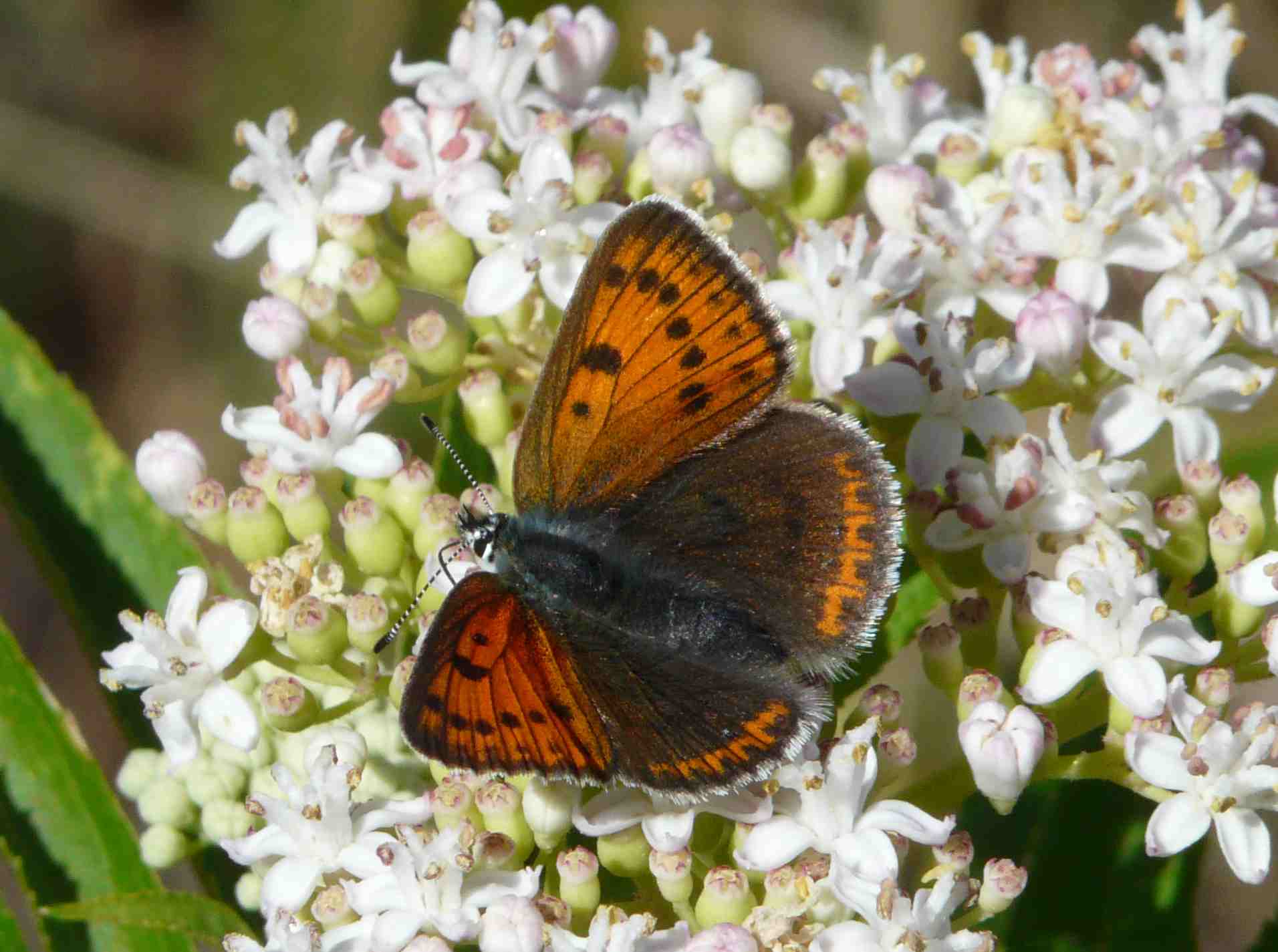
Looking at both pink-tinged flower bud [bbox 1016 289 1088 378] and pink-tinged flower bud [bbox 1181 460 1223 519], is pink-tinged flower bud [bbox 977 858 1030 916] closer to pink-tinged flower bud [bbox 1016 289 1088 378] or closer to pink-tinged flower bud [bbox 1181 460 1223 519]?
pink-tinged flower bud [bbox 1181 460 1223 519]

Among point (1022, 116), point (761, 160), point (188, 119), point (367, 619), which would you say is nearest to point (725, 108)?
point (761, 160)

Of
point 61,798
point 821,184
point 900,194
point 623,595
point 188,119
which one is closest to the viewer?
point 623,595

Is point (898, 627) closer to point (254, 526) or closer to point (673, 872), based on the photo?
point (673, 872)

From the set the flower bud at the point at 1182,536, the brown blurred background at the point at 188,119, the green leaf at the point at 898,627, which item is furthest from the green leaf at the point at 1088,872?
the brown blurred background at the point at 188,119

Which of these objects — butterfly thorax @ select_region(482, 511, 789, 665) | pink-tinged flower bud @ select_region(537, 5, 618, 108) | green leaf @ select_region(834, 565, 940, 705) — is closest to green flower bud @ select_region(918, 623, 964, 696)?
green leaf @ select_region(834, 565, 940, 705)

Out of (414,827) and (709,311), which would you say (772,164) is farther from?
(414,827)
